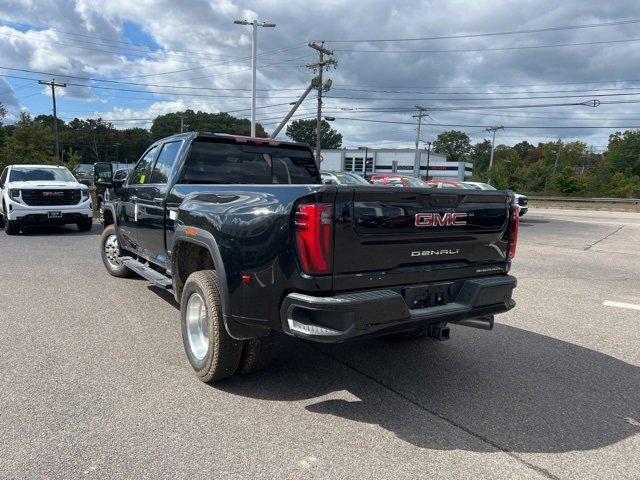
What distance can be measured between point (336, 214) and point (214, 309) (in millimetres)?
1212

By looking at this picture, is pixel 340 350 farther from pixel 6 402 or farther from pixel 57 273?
pixel 57 273

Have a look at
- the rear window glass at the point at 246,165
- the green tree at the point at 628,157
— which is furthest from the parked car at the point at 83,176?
the green tree at the point at 628,157

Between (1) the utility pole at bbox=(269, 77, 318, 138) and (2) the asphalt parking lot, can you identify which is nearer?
(2) the asphalt parking lot

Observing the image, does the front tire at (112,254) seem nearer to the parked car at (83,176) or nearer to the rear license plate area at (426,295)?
the rear license plate area at (426,295)

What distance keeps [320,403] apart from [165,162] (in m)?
3.24

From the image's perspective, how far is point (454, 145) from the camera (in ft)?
460

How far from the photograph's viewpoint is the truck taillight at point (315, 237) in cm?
295

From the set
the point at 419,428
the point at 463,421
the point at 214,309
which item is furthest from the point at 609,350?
the point at 214,309

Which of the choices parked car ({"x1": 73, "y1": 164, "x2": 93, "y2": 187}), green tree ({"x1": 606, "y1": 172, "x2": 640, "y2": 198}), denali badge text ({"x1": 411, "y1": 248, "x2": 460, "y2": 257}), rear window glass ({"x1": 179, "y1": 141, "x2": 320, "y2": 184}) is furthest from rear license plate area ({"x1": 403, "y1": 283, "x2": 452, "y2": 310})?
green tree ({"x1": 606, "y1": 172, "x2": 640, "y2": 198})

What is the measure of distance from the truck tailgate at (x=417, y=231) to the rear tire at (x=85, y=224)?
38.5ft

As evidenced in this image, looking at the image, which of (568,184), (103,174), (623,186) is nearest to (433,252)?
(103,174)

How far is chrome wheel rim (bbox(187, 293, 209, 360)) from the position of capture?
391cm

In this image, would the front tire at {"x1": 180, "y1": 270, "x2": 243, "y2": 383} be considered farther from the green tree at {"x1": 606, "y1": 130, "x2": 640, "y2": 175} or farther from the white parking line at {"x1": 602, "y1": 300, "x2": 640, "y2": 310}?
the green tree at {"x1": 606, "y1": 130, "x2": 640, "y2": 175}

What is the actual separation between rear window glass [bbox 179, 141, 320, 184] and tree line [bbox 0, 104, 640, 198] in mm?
20828
